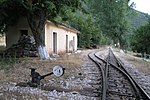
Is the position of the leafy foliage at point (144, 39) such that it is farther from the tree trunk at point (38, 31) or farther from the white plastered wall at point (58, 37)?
the tree trunk at point (38, 31)

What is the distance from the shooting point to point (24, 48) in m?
21.3

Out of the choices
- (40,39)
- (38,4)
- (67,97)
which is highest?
(38,4)

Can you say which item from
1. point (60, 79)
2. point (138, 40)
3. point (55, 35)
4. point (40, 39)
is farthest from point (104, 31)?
point (60, 79)

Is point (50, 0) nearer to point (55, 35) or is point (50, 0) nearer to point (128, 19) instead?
point (55, 35)

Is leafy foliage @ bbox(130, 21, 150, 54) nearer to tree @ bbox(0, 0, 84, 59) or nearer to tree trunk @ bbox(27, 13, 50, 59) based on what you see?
tree @ bbox(0, 0, 84, 59)

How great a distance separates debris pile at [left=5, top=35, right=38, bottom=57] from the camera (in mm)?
21000

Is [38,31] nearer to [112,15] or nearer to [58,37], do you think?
[58,37]

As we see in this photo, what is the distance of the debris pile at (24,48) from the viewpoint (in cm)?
2100

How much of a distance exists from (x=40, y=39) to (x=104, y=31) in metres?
41.3

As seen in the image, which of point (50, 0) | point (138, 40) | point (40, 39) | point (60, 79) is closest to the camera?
point (60, 79)

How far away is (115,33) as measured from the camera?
55.8m

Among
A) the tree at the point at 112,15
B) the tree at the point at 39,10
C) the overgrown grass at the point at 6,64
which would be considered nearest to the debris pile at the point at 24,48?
the tree at the point at 39,10

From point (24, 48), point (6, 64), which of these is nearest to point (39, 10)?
point (24, 48)

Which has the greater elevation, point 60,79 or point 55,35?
point 55,35
